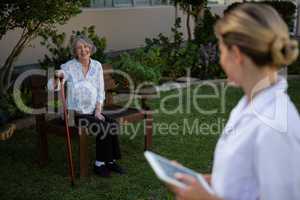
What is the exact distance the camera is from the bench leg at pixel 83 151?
14.4 ft

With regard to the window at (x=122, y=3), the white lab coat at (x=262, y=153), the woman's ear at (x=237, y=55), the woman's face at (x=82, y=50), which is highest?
the window at (x=122, y=3)

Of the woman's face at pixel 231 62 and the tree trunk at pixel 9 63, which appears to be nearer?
the woman's face at pixel 231 62

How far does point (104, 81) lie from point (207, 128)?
65.0 inches

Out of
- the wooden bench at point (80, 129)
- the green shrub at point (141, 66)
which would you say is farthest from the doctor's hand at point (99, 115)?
the green shrub at point (141, 66)

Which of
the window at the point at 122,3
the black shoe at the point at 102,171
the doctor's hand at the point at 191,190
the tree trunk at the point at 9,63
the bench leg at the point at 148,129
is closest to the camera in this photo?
the doctor's hand at the point at 191,190

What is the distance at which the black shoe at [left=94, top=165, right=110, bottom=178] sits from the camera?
4.62 m

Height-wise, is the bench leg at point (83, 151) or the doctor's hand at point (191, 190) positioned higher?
the doctor's hand at point (191, 190)

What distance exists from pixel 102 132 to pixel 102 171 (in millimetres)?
391

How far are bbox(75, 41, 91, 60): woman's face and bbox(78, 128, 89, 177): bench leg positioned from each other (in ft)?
2.76

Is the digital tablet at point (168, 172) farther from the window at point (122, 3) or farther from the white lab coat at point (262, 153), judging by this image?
the window at point (122, 3)

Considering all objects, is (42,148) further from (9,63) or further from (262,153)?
(262,153)

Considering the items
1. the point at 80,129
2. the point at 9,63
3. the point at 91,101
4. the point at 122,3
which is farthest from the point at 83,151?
the point at 122,3

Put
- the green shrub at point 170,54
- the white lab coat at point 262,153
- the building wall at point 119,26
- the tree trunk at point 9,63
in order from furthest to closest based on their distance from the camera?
the building wall at point 119,26
the green shrub at point 170,54
the tree trunk at point 9,63
the white lab coat at point 262,153

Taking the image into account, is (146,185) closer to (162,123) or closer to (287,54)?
(162,123)
